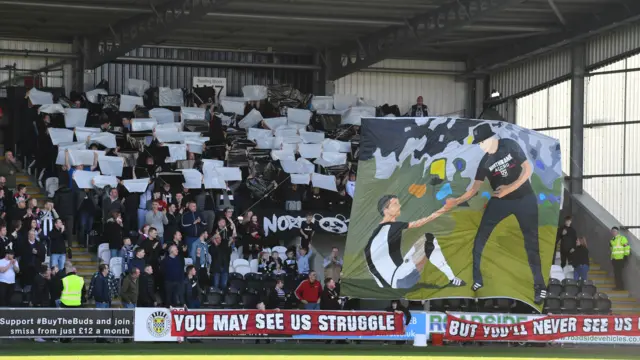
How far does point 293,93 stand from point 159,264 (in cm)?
1326

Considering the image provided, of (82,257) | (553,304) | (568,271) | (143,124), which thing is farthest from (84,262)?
(568,271)

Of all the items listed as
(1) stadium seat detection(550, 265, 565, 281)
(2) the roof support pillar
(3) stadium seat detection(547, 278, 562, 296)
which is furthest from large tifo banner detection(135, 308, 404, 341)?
(2) the roof support pillar

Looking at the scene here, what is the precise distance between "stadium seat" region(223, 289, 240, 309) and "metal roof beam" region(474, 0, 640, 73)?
13.7 m

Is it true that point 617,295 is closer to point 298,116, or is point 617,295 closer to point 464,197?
point 298,116

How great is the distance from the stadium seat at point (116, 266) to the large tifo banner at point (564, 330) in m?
8.53

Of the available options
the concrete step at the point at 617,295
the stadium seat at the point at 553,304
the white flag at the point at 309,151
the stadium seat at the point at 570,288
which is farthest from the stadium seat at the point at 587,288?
the white flag at the point at 309,151

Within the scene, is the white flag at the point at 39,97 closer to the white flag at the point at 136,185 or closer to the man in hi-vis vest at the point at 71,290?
the white flag at the point at 136,185

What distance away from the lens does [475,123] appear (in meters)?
23.2

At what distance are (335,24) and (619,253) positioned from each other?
1097 cm

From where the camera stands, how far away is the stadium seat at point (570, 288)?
104ft

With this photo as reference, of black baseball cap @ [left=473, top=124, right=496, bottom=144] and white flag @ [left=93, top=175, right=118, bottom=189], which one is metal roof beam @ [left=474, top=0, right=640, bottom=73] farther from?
white flag @ [left=93, top=175, right=118, bottom=189]

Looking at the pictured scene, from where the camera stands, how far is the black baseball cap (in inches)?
907

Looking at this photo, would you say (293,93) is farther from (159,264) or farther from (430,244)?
(430,244)

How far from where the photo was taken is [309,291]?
29078 mm
